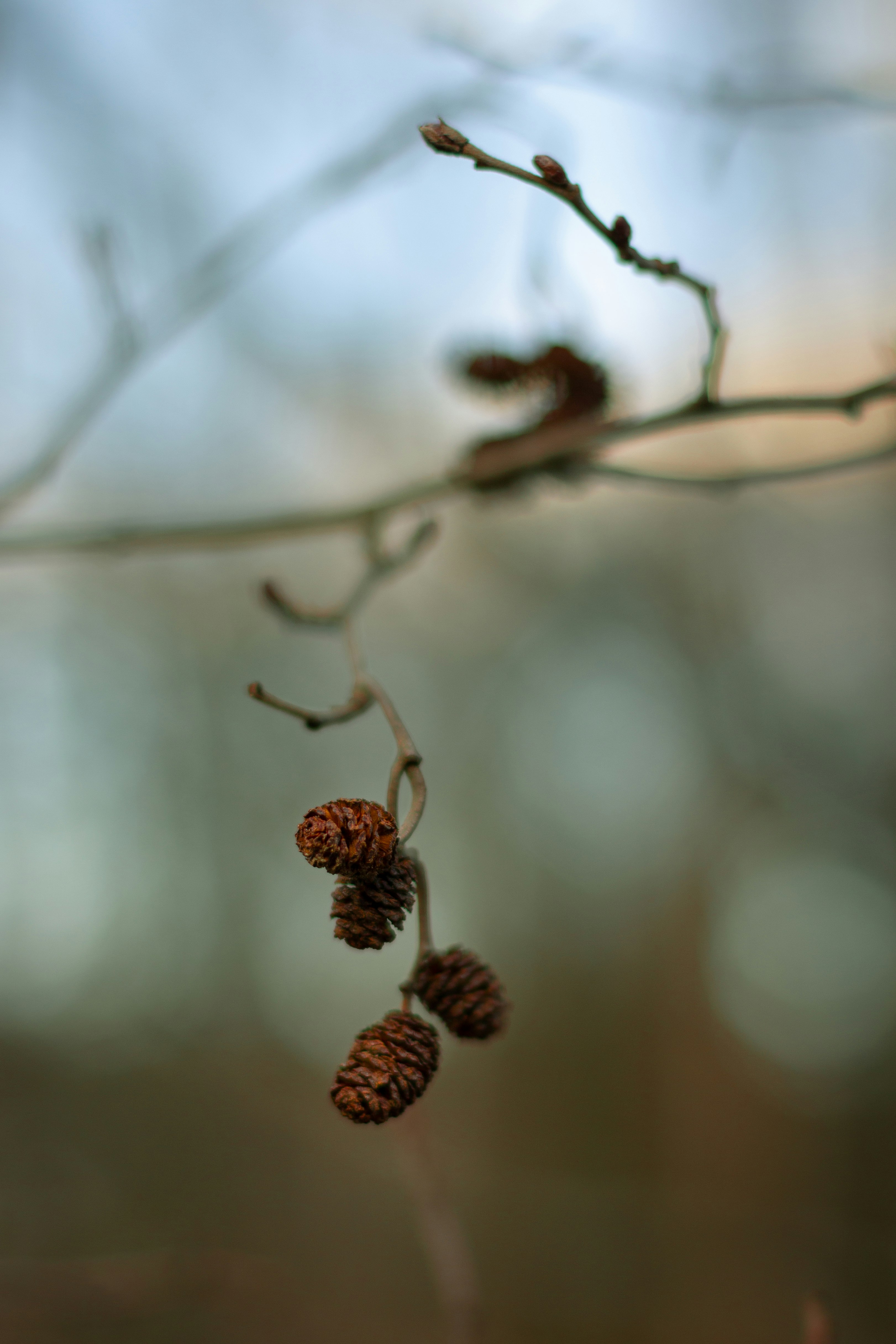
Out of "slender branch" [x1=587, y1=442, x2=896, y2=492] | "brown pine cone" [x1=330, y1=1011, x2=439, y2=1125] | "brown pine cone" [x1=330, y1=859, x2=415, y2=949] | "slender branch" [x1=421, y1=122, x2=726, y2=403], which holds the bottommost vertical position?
"brown pine cone" [x1=330, y1=1011, x2=439, y2=1125]

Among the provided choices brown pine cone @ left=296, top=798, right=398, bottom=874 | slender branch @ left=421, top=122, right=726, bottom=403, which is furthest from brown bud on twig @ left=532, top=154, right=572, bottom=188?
brown pine cone @ left=296, top=798, right=398, bottom=874

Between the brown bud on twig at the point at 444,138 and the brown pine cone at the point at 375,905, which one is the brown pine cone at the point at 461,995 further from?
the brown bud on twig at the point at 444,138

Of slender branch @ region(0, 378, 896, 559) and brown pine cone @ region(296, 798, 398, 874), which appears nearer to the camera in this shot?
brown pine cone @ region(296, 798, 398, 874)

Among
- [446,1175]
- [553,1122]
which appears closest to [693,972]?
[553,1122]

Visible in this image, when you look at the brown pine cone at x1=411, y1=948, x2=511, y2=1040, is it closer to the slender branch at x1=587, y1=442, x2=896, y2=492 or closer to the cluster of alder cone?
the cluster of alder cone

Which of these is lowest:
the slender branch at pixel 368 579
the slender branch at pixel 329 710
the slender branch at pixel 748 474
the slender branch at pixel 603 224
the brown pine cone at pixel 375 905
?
the brown pine cone at pixel 375 905

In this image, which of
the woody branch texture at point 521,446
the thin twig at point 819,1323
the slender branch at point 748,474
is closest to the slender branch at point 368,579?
the woody branch texture at point 521,446

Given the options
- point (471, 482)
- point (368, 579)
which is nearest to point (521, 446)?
point (471, 482)

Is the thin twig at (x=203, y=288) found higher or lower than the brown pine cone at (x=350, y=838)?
higher
